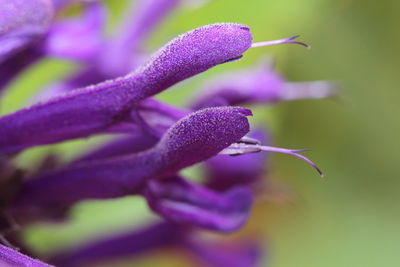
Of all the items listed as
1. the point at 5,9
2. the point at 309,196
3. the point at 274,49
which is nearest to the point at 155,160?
the point at 5,9

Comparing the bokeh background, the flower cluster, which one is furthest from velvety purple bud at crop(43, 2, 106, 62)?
the bokeh background

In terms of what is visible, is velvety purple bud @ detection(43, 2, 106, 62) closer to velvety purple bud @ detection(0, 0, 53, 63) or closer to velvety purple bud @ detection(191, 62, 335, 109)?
velvety purple bud @ detection(0, 0, 53, 63)

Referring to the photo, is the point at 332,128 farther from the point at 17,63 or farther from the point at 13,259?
the point at 13,259

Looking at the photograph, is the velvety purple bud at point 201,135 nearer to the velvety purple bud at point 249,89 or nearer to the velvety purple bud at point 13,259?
the velvety purple bud at point 13,259

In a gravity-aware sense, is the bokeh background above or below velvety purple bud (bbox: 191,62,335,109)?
below

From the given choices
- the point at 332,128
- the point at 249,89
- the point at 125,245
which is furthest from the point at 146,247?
the point at 332,128

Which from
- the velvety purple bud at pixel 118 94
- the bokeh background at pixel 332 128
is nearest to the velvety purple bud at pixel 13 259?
the velvety purple bud at pixel 118 94
